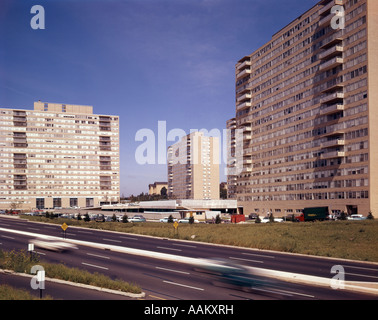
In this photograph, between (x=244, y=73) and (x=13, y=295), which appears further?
(x=244, y=73)

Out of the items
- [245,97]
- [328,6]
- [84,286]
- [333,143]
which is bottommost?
[84,286]

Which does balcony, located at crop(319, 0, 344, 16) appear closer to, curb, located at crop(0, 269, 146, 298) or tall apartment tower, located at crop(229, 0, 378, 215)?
tall apartment tower, located at crop(229, 0, 378, 215)

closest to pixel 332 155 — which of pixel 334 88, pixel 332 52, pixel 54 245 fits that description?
pixel 334 88

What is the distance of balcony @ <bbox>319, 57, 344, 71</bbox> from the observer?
75188 millimetres

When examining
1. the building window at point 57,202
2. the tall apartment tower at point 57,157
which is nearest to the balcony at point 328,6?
the tall apartment tower at point 57,157

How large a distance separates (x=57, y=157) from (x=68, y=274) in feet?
→ 474

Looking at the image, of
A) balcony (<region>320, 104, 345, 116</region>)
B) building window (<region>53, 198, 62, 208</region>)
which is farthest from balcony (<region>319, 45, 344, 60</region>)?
building window (<region>53, 198, 62, 208</region>)

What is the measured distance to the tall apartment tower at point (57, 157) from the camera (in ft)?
476

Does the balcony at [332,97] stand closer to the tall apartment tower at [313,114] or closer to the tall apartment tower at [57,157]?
the tall apartment tower at [313,114]

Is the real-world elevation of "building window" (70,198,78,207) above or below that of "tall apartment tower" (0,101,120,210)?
below

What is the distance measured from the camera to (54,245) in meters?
31.5

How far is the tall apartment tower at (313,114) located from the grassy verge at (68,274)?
62947mm

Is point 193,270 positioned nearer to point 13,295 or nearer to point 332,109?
point 13,295

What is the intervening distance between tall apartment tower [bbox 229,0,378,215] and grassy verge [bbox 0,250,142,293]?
62.9 metres
